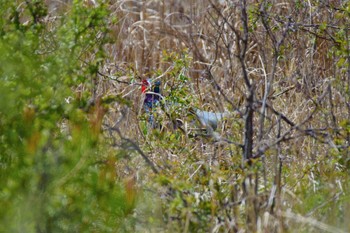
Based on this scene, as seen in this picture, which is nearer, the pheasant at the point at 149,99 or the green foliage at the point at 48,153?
the green foliage at the point at 48,153

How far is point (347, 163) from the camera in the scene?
3.86 meters

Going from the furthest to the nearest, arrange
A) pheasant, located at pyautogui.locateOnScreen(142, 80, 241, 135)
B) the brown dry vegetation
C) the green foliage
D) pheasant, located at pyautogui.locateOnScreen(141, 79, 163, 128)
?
pheasant, located at pyautogui.locateOnScreen(141, 79, 163, 128)
pheasant, located at pyautogui.locateOnScreen(142, 80, 241, 135)
the brown dry vegetation
the green foliage

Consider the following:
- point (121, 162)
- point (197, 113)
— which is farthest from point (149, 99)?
point (121, 162)

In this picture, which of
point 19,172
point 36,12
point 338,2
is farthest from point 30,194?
point 338,2

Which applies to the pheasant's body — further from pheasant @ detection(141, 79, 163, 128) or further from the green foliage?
the green foliage

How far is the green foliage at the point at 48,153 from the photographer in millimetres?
2809

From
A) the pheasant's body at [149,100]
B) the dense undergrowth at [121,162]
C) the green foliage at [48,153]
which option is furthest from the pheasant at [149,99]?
the green foliage at [48,153]

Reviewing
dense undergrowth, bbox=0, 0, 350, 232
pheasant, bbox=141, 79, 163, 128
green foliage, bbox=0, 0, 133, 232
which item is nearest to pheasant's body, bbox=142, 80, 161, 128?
pheasant, bbox=141, 79, 163, 128

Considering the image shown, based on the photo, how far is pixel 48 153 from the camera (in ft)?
9.55

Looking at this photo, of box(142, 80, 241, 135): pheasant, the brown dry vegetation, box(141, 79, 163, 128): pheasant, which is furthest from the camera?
box(141, 79, 163, 128): pheasant

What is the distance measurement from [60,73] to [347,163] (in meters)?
1.40

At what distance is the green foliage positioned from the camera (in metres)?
2.81

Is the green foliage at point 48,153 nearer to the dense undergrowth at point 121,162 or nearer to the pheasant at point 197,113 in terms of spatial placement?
the dense undergrowth at point 121,162

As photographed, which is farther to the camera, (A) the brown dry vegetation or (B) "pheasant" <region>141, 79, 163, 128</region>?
(B) "pheasant" <region>141, 79, 163, 128</region>
